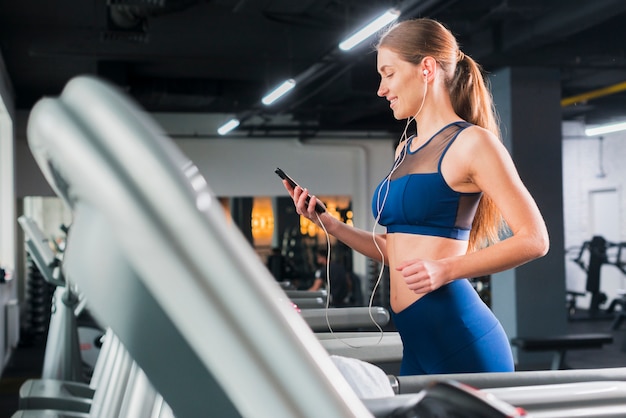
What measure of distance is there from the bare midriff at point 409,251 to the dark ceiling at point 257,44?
12.8 feet

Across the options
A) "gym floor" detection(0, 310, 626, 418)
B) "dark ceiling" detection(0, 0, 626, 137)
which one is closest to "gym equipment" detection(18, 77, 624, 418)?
"dark ceiling" detection(0, 0, 626, 137)

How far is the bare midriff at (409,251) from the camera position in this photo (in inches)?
57.2

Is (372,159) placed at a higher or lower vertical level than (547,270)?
higher

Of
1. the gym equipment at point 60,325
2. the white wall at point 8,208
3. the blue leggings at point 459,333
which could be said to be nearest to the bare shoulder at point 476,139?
the blue leggings at point 459,333

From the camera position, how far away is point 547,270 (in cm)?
742

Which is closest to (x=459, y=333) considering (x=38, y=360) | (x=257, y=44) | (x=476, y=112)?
(x=476, y=112)

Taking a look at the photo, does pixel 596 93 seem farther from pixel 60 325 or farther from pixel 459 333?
pixel 459 333

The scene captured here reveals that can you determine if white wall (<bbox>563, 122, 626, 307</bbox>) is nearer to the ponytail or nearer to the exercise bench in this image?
the exercise bench

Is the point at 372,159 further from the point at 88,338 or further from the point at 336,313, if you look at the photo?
the point at 336,313

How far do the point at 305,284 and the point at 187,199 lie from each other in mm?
12602

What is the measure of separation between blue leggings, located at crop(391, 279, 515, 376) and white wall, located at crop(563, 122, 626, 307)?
37.9 ft

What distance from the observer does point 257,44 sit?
846cm

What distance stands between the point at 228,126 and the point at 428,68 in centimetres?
1035

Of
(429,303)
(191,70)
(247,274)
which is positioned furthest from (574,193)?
(247,274)
